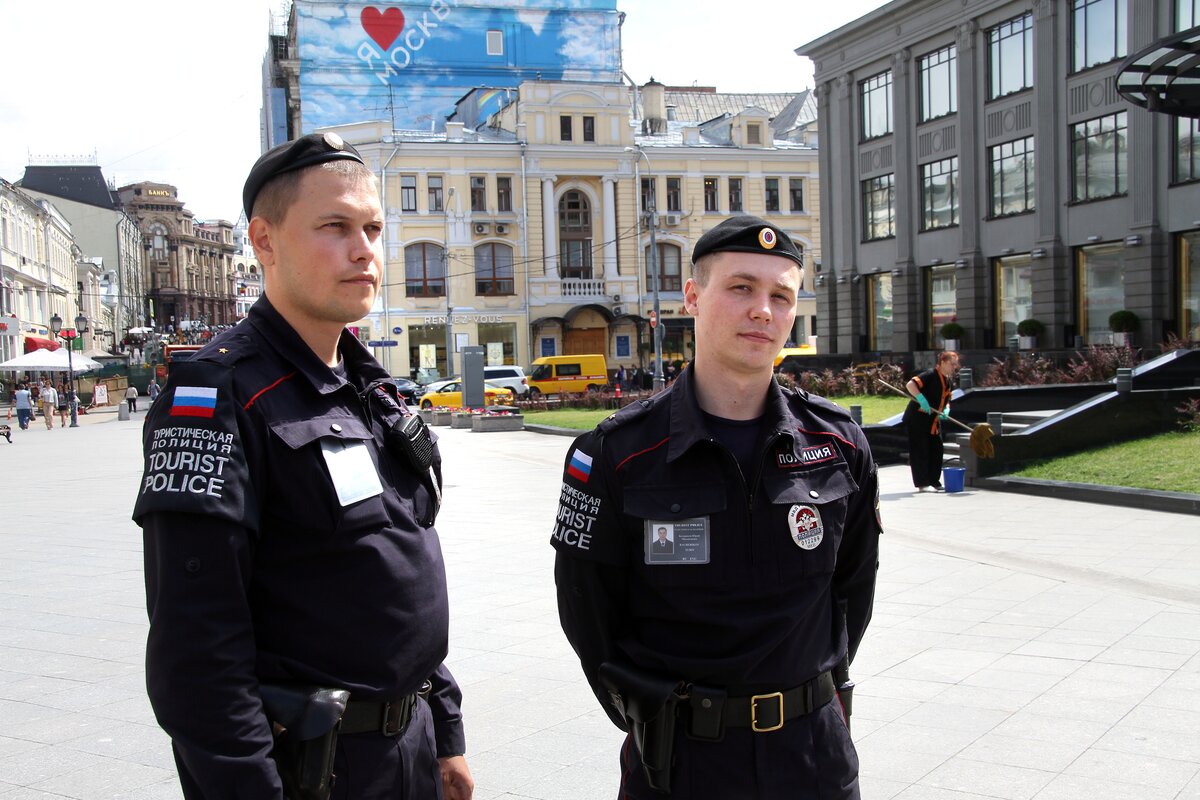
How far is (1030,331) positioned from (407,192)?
34441 mm

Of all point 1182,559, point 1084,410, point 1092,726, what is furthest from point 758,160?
point 1092,726

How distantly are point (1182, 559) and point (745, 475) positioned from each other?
7.96 metres

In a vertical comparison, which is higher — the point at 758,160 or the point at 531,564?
the point at 758,160

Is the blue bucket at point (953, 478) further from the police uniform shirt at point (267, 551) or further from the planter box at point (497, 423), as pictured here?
the planter box at point (497, 423)

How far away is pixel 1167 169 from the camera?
27.2 metres

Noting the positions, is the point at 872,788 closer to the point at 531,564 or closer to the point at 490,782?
the point at 490,782

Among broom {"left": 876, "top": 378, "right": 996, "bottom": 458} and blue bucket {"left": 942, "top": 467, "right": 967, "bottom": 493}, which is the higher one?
broom {"left": 876, "top": 378, "right": 996, "bottom": 458}

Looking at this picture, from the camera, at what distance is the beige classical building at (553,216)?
5494 cm

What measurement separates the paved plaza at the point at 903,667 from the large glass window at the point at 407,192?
4476cm

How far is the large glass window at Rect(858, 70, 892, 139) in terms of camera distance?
3738cm

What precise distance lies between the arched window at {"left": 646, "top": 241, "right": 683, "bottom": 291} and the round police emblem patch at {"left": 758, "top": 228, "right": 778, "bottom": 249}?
56.3m

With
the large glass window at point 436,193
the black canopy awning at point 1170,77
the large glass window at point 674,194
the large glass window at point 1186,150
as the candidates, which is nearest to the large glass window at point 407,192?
the large glass window at point 436,193

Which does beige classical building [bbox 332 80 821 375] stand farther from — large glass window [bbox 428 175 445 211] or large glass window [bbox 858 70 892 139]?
large glass window [bbox 858 70 892 139]

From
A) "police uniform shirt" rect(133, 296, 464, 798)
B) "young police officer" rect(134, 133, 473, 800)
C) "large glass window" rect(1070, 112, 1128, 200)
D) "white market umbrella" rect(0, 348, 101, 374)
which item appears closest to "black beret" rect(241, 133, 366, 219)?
"young police officer" rect(134, 133, 473, 800)
